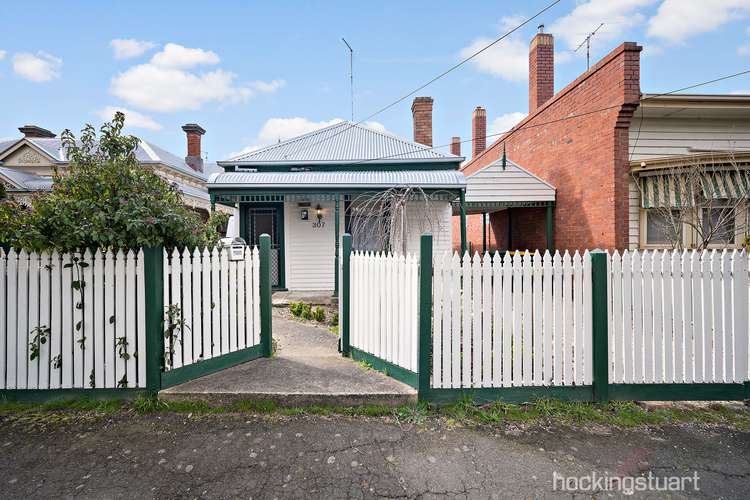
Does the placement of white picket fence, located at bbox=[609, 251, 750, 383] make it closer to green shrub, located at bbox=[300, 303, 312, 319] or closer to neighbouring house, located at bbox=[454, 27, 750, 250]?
neighbouring house, located at bbox=[454, 27, 750, 250]

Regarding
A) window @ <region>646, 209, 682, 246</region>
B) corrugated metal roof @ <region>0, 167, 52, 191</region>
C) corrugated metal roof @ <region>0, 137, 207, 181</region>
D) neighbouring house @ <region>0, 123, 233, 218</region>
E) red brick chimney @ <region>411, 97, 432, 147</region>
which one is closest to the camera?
window @ <region>646, 209, 682, 246</region>

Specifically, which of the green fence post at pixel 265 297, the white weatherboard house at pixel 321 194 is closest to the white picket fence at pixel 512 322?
the green fence post at pixel 265 297

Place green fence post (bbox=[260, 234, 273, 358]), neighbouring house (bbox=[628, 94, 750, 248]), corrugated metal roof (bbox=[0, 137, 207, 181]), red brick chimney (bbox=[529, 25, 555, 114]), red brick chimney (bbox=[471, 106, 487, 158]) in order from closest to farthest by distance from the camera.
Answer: green fence post (bbox=[260, 234, 273, 358]) < neighbouring house (bbox=[628, 94, 750, 248]) < red brick chimney (bbox=[529, 25, 555, 114]) < corrugated metal roof (bbox=[0, 137, 207, 181]) < red brick chimney (bbox=[471, 106, 487, 158])

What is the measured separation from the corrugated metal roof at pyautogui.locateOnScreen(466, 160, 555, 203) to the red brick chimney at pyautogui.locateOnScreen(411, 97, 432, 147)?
13.0 feet

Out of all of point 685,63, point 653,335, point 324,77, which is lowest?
point 653,335

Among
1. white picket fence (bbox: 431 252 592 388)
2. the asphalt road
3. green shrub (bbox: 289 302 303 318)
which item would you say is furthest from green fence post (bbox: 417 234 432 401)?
green shrub (bbox: 289 302 303 318)

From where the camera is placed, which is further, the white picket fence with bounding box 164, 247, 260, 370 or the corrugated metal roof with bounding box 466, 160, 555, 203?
the corrugated metal roof with bounding box 466, 160, 555, 203

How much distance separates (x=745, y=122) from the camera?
8.58m

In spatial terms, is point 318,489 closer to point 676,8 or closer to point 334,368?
point 334,368

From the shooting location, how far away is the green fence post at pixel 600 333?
362cm

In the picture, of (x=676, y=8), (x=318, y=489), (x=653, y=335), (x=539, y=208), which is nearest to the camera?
(x=318, y=489)

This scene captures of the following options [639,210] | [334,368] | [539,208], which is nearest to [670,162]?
[639,210]

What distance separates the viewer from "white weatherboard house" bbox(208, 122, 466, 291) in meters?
9.29

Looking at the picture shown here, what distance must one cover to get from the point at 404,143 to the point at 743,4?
27.3 ft
